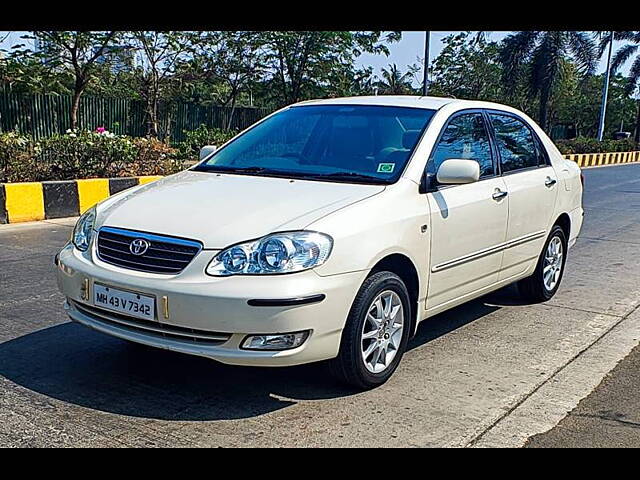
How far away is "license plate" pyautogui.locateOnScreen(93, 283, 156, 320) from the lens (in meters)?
3.29

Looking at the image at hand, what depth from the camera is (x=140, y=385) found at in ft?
12.1

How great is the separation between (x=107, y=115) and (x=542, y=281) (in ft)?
48.1

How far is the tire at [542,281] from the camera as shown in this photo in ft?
18.2

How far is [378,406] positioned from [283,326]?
2.38ft

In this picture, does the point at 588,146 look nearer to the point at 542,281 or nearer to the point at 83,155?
the point at 83,155

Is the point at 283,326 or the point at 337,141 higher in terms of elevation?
the point at 337,141

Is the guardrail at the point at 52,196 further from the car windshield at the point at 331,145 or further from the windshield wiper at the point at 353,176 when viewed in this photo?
the windshield wiper at the point at 353,176

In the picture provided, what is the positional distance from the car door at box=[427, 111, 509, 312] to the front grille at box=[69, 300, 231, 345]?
1.42 meters

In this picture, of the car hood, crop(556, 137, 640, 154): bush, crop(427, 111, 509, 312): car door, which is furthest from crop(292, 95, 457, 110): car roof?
crop(556, 137, 640, 154): bush

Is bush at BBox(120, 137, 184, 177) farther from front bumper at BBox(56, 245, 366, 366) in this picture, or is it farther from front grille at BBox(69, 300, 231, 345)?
front bumper at BBox(56, 245, 366, 366)

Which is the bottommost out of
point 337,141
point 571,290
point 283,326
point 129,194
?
point 571,290
